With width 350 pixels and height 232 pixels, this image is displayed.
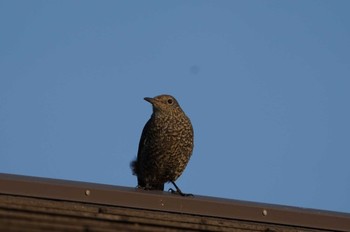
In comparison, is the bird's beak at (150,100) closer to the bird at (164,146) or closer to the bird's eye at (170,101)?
the bird at (164,146)

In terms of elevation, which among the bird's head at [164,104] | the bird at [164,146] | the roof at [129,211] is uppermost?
the bird's head at [164,104]

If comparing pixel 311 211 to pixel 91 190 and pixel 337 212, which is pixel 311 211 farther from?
pixel 91 190

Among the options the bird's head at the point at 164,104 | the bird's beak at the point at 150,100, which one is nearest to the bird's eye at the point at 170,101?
the bird's head at the point at 164,104

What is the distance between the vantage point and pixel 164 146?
9.14m

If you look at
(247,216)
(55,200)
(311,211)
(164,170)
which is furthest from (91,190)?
(164,170)

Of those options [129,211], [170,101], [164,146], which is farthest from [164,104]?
[129,211]

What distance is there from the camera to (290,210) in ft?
18.1

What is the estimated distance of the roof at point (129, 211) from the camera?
4.46 metres

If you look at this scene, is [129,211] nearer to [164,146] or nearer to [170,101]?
[164,146]

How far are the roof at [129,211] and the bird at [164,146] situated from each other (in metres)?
3.52

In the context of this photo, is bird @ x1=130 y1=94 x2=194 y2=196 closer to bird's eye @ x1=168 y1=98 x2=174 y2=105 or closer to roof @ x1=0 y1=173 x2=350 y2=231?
bird's eye @ x1=168 y1=98 x2=174 y2=105

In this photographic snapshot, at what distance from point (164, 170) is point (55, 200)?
4.32 meters

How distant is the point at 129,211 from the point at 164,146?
4084 mm

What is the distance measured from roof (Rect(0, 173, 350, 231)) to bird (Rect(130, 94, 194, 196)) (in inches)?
139
